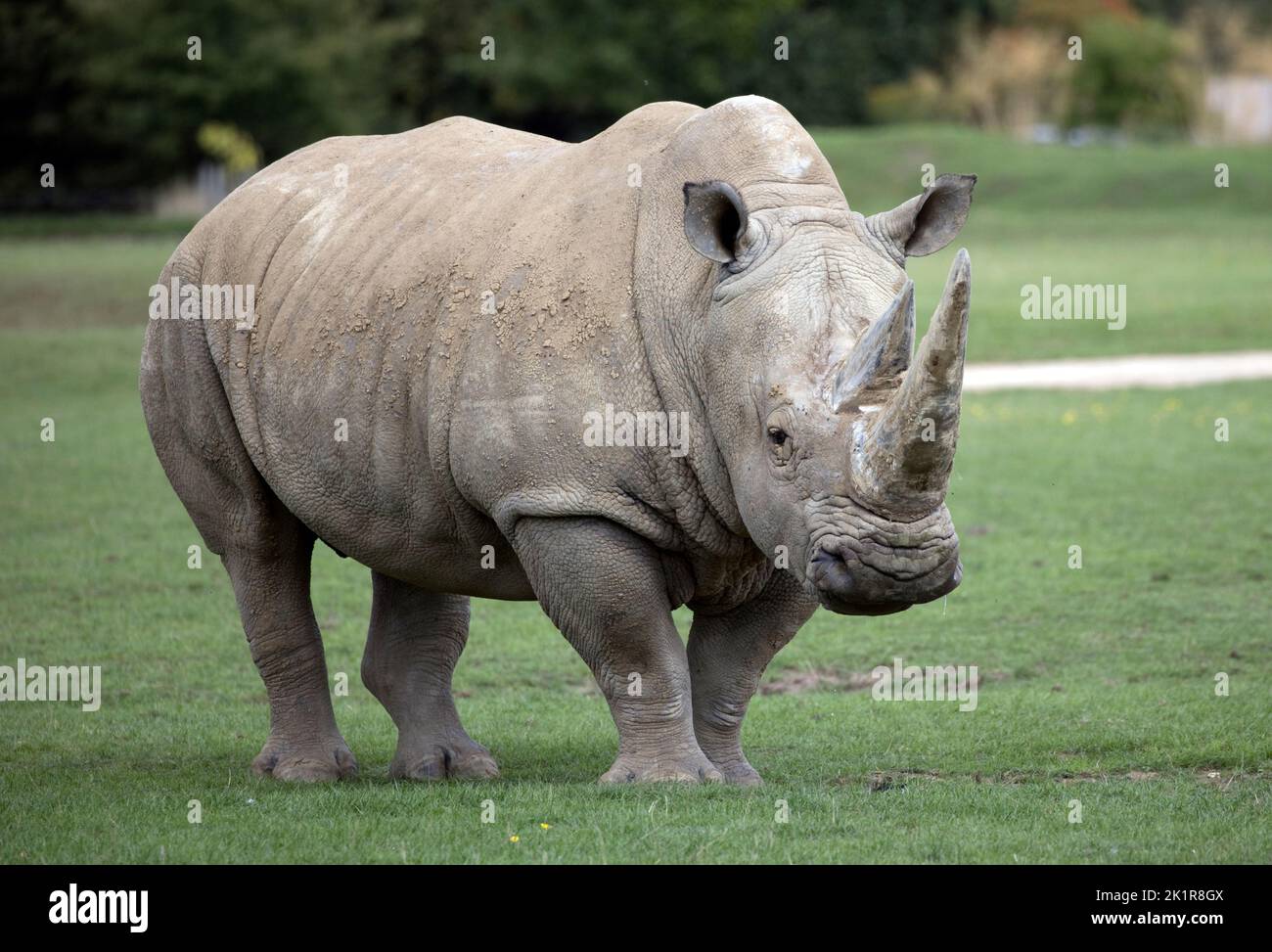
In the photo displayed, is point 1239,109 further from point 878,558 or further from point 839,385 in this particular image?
point 878,558

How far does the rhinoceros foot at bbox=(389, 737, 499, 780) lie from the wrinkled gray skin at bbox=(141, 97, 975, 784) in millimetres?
12

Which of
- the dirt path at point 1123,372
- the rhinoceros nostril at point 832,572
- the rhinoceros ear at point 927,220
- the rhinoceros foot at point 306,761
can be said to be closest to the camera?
the rhinoceros nostril at point 832,572

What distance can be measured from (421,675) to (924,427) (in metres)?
3.51

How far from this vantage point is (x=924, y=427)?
6184mm

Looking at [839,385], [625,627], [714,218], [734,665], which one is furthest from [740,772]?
[714,218]

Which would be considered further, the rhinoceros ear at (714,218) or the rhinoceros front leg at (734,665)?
the rhinoceros front leg at (734,665)

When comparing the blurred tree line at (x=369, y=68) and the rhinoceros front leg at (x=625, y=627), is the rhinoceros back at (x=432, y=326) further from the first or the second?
the blurred tree line at (x=369, y=68)

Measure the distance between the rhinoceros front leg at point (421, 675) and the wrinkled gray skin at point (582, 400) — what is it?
2cm

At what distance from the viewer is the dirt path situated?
22.1 metres

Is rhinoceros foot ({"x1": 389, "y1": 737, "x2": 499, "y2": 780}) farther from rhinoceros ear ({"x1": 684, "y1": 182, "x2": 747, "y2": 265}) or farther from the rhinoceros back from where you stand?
rhinoceros ear ({"x1": 684, "y1": 182, "x2": 747, "y2": 265})

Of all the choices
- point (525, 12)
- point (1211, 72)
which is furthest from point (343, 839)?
point (1211, 72)

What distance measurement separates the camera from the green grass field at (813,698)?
6895 millimetres

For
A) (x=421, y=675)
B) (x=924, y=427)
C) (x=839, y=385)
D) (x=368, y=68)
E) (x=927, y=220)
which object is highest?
(x=368, y=68)

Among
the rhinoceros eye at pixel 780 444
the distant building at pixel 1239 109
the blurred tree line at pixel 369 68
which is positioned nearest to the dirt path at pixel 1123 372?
the rhinoceros eye at pixel 780 444
